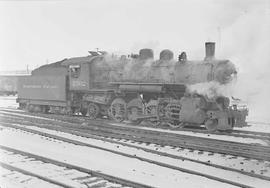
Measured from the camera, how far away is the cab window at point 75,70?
1650 cm

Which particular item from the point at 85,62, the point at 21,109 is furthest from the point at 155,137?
the point at 21,109

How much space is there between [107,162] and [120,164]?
1.09ft

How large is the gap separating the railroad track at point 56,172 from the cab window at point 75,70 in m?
8.50

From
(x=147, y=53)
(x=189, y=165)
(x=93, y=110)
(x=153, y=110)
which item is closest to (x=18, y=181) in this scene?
(x=189, y=165)

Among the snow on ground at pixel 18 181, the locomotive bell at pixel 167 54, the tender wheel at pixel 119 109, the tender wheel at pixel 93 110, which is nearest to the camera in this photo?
the snow on ground at pixel 18 181

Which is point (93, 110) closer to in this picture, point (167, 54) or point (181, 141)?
point (167, 54)

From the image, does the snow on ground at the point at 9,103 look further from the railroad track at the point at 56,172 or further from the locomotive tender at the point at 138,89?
the railroad track at the point at 56,172

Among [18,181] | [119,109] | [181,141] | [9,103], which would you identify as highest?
[119,109]

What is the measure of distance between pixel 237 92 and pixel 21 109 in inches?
520

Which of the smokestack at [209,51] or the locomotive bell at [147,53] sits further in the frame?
the locomotive bell at [147,53]

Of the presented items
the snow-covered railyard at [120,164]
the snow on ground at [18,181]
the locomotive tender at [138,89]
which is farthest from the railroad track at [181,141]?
the snow on ground at [18,181]

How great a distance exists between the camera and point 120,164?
7438mm

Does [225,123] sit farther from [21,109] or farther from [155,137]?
[21,109]

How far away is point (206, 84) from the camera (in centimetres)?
1208
